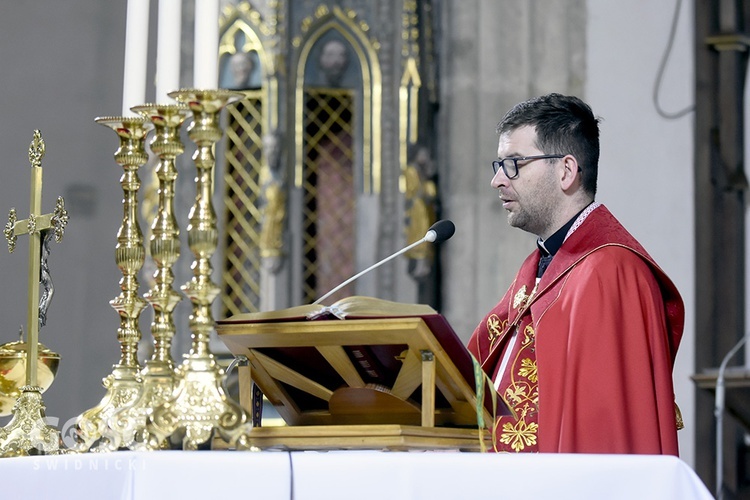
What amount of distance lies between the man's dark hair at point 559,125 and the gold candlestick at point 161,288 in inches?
45.0

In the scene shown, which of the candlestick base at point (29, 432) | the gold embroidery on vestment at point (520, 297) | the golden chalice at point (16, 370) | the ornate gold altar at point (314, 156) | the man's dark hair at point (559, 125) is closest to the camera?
the candlestick base at point (29, 432)

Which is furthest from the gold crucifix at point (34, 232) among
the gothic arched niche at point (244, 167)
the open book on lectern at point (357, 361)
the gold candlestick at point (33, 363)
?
the gothic arched niche at point (244, 167)

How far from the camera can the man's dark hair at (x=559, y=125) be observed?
11.8 feet

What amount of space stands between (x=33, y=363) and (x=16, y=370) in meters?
0.16

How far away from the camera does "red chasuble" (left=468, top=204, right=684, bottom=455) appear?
3119 millimetres

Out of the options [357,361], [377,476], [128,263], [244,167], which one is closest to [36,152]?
[128,263]

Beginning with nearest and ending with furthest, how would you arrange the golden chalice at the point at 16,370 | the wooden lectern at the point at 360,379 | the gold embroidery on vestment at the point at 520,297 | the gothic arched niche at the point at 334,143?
the wooden lectern at the point at 360,379 < the golden chalice at the point at 16,370 < the gold embroidery on vestment at the point at 520,297 < the gothic arched niche at the point at 334,143

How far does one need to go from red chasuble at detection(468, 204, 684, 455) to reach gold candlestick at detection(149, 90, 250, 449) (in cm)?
90

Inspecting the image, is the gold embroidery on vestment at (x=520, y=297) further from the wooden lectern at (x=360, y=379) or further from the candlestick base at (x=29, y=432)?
the candlestick base at (x=29, y=432)

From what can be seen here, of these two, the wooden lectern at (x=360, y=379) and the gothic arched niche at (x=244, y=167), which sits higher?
the gothic arched niche at (x=244, y=167)

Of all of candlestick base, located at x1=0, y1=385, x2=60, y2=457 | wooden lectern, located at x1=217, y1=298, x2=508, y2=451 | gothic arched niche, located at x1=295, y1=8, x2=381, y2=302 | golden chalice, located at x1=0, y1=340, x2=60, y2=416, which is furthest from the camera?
gothic arched niche, located at x1=295, y1=8, x2=381, y2=302

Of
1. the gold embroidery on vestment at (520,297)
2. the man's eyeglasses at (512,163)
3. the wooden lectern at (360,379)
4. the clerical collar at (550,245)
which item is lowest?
the wooden lectern at (360,379)

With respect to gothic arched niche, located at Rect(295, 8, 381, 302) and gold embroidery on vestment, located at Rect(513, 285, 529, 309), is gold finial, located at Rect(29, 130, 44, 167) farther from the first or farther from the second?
gothic arched niche, located at Rect(295, 8, 381, 302)

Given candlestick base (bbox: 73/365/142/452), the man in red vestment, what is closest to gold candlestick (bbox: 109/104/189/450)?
candlestick base (bbox: 73/365/142/452)
